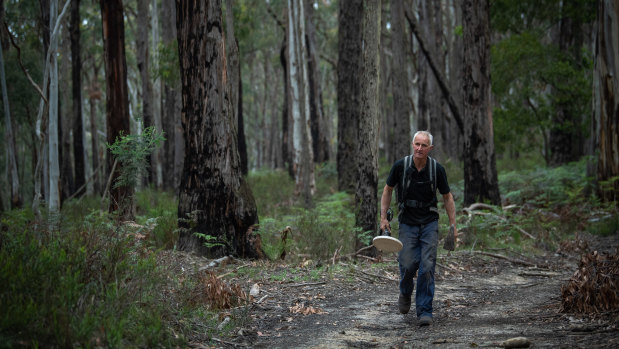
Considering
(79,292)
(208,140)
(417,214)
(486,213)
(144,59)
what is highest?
(144,59)

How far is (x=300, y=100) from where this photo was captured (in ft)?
52.7

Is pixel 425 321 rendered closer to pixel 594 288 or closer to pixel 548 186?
pixel 594 288

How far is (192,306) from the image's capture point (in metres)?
5.62

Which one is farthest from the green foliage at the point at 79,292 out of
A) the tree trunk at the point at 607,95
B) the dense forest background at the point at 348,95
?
the tree trunk at the point at 607,95

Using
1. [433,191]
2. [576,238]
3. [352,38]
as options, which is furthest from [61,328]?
[352,38]

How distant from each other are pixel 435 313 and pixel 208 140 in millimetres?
3988

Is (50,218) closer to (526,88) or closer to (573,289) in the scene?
(573,289)

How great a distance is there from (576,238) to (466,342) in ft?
23.2

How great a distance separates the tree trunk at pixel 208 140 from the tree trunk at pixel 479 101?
274 inches

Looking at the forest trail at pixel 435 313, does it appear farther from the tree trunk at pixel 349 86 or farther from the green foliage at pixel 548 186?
the tree trunk at pixel 349 86

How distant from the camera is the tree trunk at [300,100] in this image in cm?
1454

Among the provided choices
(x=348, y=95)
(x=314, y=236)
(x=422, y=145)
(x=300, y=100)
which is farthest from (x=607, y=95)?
(x=422, y=145)

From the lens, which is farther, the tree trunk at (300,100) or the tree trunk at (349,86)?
the tree trunk at (349,86)

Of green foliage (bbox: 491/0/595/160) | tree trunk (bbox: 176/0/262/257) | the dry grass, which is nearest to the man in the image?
the dry grass
